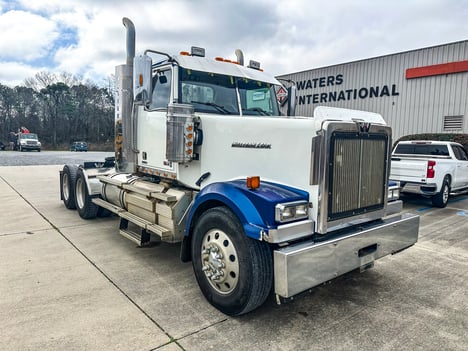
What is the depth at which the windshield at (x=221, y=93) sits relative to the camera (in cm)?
405

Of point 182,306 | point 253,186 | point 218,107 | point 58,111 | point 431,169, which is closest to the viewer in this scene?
point 253,186

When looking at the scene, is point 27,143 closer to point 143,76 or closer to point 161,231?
point 143,76

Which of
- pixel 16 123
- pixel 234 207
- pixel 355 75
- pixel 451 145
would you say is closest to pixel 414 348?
pixel 234 207

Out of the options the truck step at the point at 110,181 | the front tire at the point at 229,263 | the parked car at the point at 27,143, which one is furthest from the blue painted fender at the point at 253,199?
the parked car at the point at 27,143

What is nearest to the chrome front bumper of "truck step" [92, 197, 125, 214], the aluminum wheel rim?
the aluminum wheel rim

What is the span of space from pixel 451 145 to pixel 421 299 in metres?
6.96

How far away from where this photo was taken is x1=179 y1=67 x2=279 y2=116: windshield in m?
4.05

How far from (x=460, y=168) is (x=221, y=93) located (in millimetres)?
7687

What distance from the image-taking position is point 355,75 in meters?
16.2

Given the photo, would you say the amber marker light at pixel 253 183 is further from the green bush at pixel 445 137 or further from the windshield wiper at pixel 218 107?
the green bush at pixel 445 137

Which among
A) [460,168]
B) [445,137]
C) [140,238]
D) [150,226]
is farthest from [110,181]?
[445,137]

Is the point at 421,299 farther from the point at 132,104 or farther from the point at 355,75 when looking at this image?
the point at 355,75

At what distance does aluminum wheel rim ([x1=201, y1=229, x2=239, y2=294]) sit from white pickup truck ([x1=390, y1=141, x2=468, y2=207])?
663 centimetres

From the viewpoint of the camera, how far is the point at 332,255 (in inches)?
108
